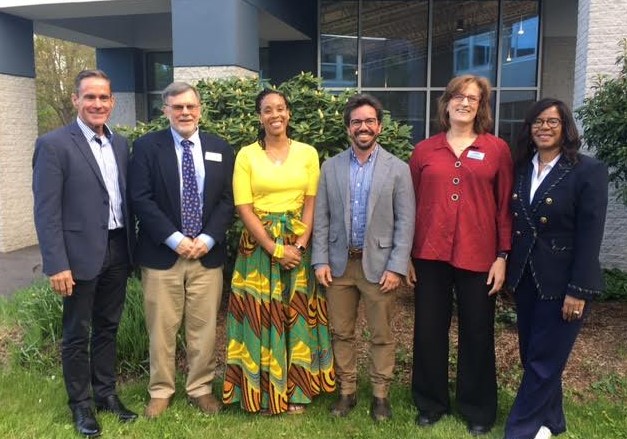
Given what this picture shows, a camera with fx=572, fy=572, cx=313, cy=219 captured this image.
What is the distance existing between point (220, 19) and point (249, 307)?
5.35 metres

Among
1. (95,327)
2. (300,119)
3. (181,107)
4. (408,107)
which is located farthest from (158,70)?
(95,327)

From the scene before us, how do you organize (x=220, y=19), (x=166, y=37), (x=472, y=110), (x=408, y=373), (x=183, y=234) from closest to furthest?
(x=472, y=110) → (x=183, y=234) → (x=408, y=373) → (x=220, y=19) → (x=166, y=37)

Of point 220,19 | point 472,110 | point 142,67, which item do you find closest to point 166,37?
point 142,67

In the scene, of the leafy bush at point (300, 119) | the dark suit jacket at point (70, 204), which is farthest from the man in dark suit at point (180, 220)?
the leafy bush at point (300, 119)

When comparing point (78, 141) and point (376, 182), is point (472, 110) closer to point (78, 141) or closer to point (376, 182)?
point (376, 182)

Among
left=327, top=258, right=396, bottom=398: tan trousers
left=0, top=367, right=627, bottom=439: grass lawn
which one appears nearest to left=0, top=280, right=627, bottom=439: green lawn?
left=0, top=367, right=627, bottom=439: grass lawn

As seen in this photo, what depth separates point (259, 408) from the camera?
11.9ft

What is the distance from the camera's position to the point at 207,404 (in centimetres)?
370

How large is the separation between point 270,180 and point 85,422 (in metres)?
1.81

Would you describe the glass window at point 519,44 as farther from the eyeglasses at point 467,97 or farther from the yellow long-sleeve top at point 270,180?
the yellow long-sleeve top at point 270,180

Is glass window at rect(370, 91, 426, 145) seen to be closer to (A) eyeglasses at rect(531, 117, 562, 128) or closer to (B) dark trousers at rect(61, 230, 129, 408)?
(A) eyeglasses at rect(531, 117, 562, 128)

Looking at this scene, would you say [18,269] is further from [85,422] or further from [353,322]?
[353,322]

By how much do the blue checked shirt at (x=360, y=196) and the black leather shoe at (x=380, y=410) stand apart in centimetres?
103

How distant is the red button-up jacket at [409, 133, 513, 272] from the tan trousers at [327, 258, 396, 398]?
0.44m
